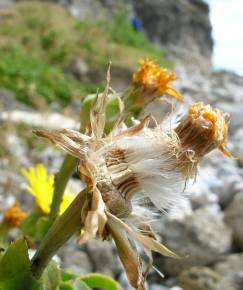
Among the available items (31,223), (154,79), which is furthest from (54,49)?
(154,79)

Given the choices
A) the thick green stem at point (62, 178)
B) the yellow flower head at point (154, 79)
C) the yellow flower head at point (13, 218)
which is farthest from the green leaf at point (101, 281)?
the yellow flower head at point (13, 218)

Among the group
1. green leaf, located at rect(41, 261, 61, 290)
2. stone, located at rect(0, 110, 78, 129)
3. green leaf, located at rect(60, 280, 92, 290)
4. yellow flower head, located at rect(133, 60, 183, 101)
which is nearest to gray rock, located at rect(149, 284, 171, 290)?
yellow flower head, located at rect(133, 60, 183, 101)

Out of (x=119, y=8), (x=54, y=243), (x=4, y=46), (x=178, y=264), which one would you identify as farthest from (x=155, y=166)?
(x=119, y=8)

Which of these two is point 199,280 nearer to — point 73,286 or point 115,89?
point 73,286

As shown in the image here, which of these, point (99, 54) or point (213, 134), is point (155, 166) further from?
point (99, 54)

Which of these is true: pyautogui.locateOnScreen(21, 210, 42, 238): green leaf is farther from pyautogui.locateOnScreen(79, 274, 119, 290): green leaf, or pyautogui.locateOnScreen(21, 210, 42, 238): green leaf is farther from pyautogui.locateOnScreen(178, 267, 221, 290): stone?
pyautogui.locateOnScreen(178, 267, 221, 290): stone

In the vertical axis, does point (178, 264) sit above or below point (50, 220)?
below
